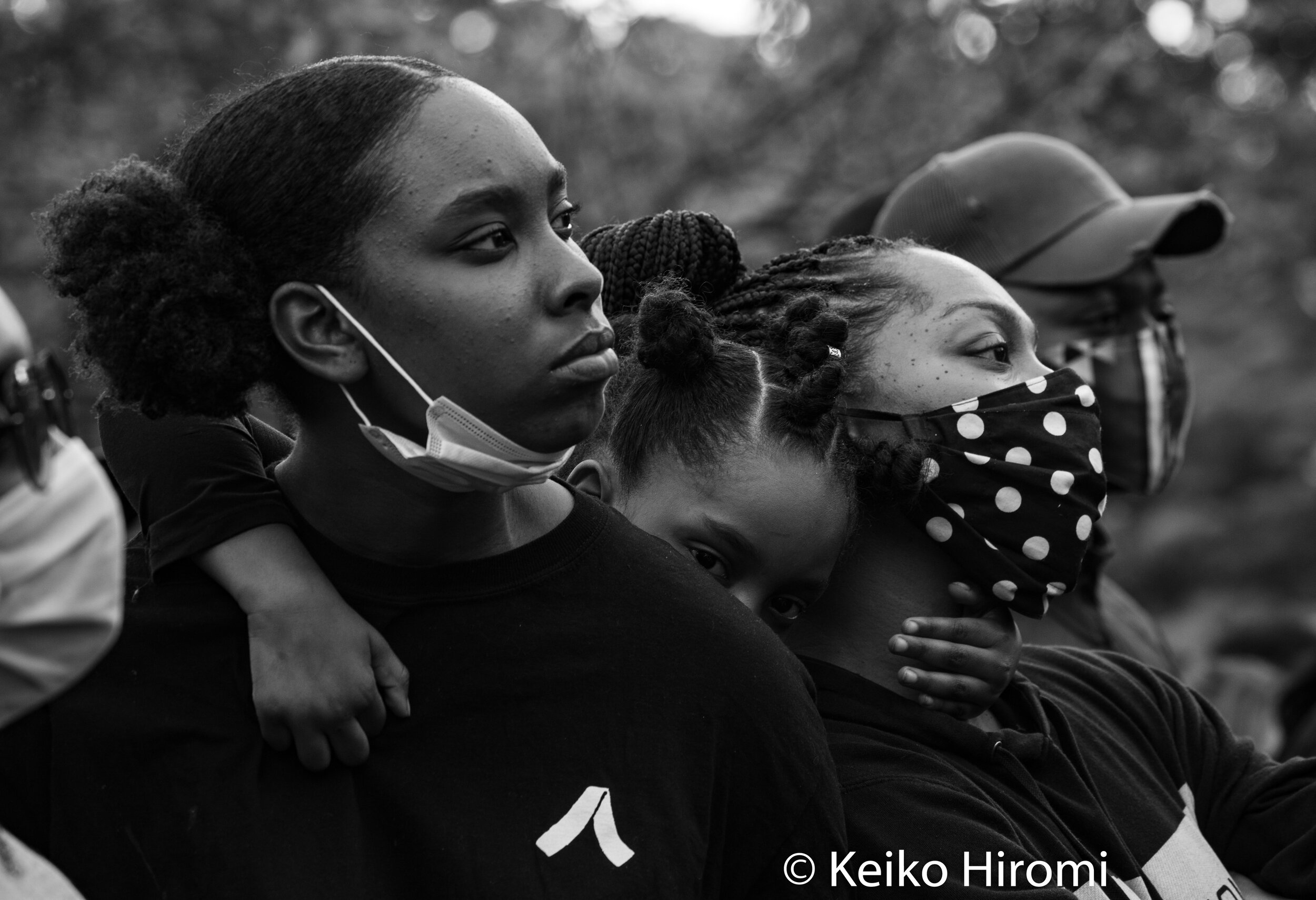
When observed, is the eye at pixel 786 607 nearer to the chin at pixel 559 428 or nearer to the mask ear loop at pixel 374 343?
the chin at pixel 559 428

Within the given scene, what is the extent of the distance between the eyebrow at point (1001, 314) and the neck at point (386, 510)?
0.97m

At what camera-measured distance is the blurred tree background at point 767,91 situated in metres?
6.15

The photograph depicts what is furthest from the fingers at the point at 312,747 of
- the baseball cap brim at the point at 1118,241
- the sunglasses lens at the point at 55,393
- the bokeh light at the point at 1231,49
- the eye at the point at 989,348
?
the bokeh light at the point at 1231,49

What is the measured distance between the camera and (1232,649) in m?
7.93

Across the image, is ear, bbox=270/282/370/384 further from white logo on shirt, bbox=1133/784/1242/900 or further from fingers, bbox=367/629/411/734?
white logo on shirt, bbox=1133/784/1242/900

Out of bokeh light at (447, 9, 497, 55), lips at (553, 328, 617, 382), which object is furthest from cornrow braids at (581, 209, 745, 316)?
bokeh light at (447, 9, 497, 55)

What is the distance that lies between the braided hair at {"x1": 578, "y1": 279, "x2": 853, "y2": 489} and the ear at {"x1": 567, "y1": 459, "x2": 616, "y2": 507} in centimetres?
3

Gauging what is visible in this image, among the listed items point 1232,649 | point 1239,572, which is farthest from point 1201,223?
point 1239,572

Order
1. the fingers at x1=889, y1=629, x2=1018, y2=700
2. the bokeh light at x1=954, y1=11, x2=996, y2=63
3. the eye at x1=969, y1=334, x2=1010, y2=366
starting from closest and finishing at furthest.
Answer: the fingers at x1=889, y1=629, x2=1018, y2=700 → the eye at x1=969, y1=334, x2=1010, y2=366 → the bokeh light at x1=954, y1=11, x2=996, y2=63

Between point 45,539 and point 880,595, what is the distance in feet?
5.22

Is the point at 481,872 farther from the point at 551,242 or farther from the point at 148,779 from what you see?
the point at 551,242

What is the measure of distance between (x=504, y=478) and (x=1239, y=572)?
16.2 metres

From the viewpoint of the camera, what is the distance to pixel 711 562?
2.55 meters

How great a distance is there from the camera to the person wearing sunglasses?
4.97 ft
